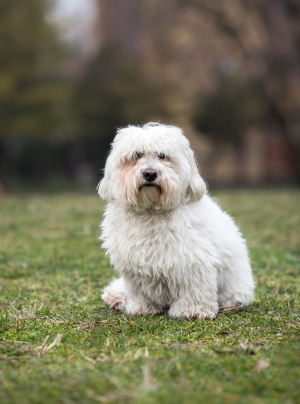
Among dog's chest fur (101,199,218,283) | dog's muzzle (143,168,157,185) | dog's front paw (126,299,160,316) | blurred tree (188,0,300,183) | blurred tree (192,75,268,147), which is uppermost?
blurred tree (188,0,300,183)

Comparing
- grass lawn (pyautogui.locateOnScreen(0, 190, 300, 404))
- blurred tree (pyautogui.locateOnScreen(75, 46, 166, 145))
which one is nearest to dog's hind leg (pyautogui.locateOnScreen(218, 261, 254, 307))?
grass lawn (pyautogui.locateOnScreen(0, 190, 300, 404))

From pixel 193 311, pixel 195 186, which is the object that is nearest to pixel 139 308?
pixel 193 311

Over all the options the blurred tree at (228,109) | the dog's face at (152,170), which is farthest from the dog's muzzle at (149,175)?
the blurred tree at (228,109)

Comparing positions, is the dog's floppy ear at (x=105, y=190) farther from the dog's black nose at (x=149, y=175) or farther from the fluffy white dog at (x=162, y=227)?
Answer: the dog's black nose at (x=149, y=175)

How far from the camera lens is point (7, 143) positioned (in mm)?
23141

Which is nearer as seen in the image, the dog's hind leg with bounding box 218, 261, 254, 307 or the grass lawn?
the grass lawn

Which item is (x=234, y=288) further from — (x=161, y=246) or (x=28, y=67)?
(x=28, y=67)

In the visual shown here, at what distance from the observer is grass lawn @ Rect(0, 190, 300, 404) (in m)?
2.53

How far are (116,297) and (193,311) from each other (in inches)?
29.2

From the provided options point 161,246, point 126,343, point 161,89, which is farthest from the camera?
point 161,89

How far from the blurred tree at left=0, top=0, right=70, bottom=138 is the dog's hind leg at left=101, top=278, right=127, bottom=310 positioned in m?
16.2

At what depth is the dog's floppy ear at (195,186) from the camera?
4070 mm

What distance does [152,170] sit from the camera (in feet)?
12.8

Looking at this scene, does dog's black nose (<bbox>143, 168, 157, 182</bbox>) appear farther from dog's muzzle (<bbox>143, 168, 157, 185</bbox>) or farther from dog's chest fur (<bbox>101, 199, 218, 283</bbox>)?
dog's chest fur (<bbox>101, 199, 218, 283</bbox>)
